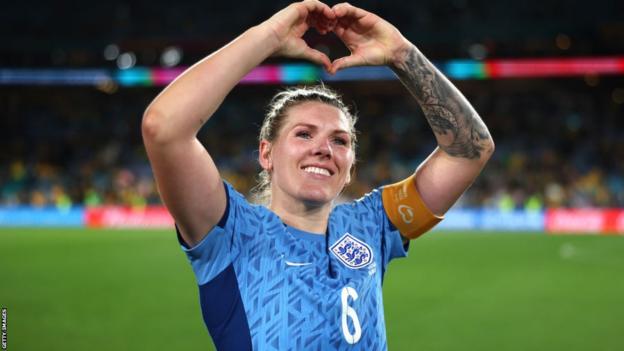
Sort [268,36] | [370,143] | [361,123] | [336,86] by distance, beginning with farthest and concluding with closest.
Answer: [361,123] → [370,143] → [336,86] → [268,36]

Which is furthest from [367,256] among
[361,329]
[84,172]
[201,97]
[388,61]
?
[84,172]

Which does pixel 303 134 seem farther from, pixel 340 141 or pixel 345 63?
pixel 345 63

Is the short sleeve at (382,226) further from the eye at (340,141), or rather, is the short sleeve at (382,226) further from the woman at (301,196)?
the eye at (340,141)

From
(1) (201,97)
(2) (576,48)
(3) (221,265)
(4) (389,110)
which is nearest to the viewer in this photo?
(1) (201,97)

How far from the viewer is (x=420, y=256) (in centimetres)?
1287

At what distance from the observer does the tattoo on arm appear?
2.30m

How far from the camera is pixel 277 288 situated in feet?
6.59

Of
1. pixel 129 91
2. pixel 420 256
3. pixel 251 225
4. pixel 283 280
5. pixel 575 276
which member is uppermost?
pixel 129 91

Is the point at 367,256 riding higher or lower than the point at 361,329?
higher

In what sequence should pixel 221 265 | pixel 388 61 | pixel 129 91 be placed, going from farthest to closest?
pixel 129 91
pixel 388 61
pixel 221 265

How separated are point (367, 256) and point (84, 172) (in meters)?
24.8

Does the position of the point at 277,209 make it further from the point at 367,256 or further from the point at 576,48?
the point at 576,48

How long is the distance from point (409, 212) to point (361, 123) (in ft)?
83.4

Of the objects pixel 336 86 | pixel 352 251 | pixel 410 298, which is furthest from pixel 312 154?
pixel 336 86
